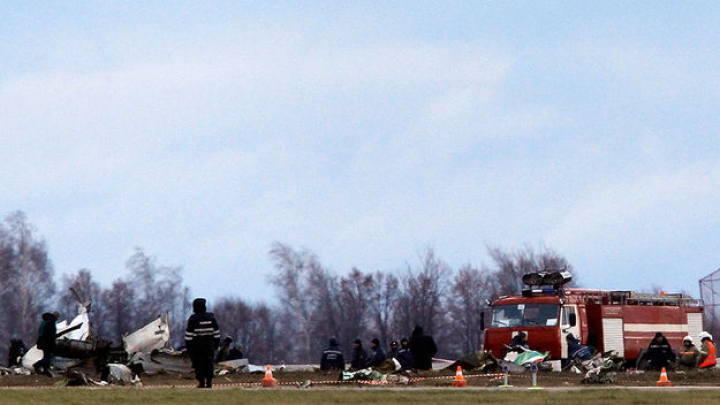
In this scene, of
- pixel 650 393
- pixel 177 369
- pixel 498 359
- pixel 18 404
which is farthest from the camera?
pixel 498 359

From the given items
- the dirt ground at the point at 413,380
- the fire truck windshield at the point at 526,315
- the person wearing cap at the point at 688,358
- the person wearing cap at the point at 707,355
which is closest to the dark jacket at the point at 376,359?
the dirt ground at the point at 413,380

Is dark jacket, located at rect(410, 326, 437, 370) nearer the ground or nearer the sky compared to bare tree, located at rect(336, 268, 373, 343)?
nearer the ground

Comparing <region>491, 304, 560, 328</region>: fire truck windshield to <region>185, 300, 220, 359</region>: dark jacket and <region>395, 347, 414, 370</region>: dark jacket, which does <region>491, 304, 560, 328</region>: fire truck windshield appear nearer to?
<region>395, 347, 414, 370</region>: dark jacket

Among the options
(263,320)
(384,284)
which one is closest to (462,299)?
(384,284)

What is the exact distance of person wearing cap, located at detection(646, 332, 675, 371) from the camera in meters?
35.2

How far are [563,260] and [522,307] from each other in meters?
59.2

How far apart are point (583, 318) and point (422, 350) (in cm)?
507

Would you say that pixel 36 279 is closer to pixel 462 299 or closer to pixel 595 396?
pixel 462 299

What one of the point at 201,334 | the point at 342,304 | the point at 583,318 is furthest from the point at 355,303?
the point at 201,334

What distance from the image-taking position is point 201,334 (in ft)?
76.1

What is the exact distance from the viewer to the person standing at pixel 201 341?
23188 millimetres

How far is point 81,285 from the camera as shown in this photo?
98.5 m

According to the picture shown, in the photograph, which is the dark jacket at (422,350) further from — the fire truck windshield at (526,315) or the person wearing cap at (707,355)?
the person wearing cap at (707,355)

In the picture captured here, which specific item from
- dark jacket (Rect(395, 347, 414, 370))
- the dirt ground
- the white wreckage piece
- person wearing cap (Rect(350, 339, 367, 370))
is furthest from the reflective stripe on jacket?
the white wreckage piece
